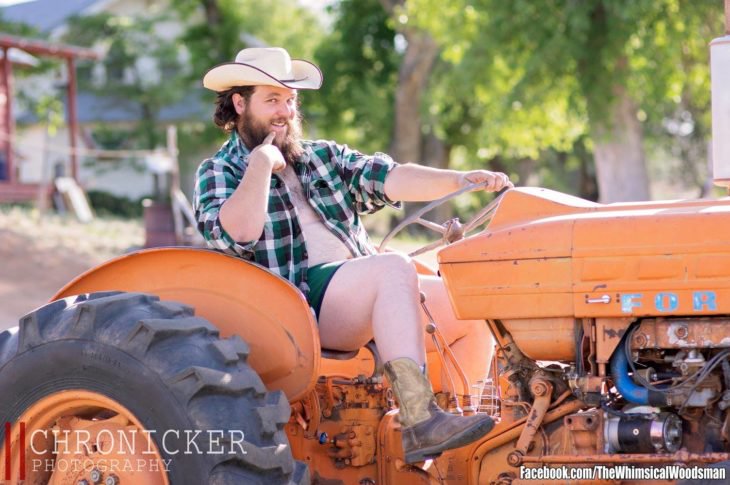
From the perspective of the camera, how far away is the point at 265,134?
4.65 m

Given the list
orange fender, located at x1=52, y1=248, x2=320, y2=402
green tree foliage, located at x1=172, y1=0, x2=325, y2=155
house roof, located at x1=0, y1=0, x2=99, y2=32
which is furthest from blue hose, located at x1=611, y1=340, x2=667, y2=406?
house roof, located at x1=0, y1=0, x2=99, y2=32

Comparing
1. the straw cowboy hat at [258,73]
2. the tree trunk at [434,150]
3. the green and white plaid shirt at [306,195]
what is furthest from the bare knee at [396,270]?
the tree trunk at [434,150]

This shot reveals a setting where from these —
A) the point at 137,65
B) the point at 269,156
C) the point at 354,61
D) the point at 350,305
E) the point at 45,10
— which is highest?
the point at 45,10

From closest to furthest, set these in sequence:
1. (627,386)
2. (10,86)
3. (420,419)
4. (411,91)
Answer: (627,386), (420,419), (10,86), (411,91)

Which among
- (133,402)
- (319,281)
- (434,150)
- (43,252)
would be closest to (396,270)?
(319,281)

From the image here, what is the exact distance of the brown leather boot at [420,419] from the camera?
3941mm

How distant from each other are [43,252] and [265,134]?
40.2ft

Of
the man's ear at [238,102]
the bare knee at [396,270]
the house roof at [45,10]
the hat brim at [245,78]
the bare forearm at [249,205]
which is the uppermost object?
the house roof at [45,10]

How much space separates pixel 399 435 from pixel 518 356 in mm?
607

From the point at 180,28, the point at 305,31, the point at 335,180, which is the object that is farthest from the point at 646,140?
the point at 335,180

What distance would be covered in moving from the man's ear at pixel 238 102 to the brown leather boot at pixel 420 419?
1235 mm

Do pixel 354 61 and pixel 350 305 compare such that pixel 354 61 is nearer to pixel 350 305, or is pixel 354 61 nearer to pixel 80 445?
pixel 350 305

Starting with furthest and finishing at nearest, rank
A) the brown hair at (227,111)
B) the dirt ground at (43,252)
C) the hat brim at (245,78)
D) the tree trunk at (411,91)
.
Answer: the tree trunk at (411,91) < the dirt ground at (43,252) < the brown hair at (227,111) < the hat brim at (245,78)

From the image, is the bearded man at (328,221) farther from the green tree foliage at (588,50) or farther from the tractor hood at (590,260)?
the green tree foliage at (588,50)
